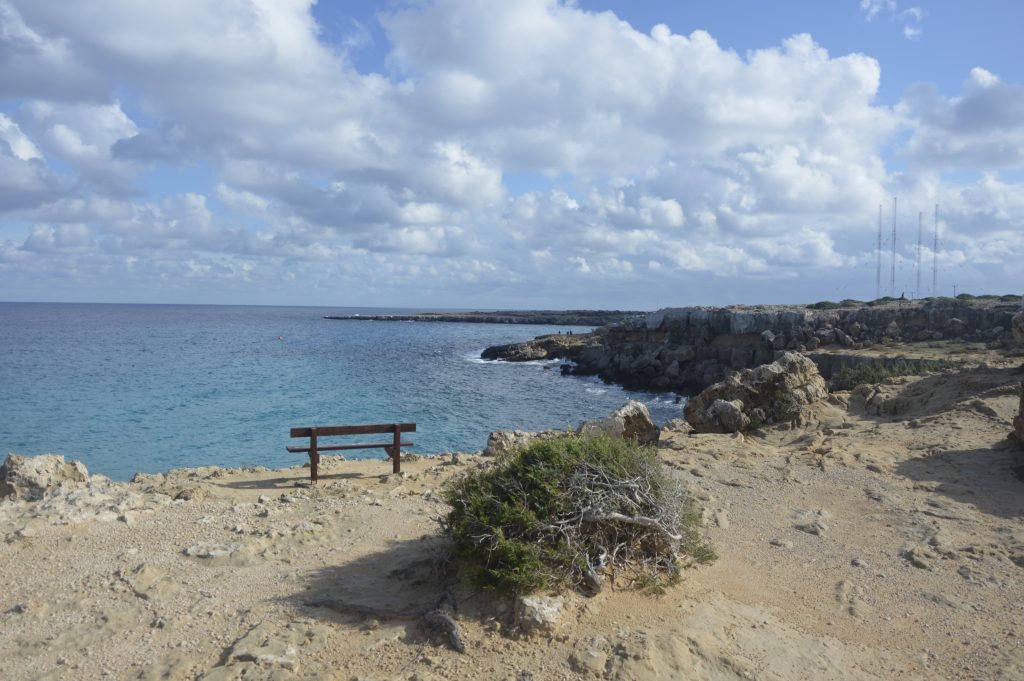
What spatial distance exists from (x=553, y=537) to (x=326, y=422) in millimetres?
21831

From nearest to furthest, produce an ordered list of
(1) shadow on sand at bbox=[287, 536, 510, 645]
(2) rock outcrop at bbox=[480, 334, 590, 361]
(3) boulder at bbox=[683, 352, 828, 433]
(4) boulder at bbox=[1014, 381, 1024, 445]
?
(1) shadow on sand at bbox=[287, 536, 510, 645]
(4) boulder at bbox=[1014, 381, 1024, 445]
(3) boulder at bbox=[683, 352, 828, 433]
(2) rock outcrop at bbox=[480, 334, 590, 361]

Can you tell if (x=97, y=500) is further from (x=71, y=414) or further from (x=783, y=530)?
(x=71, y=414)

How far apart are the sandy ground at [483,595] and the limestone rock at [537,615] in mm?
96

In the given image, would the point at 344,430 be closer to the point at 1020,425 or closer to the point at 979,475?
the point at 979,475

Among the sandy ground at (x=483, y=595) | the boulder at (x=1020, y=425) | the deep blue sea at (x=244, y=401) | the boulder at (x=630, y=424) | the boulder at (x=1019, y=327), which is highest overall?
the boulder at (x=1019, y=327)

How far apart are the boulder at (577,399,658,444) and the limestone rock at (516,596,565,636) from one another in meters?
7.00

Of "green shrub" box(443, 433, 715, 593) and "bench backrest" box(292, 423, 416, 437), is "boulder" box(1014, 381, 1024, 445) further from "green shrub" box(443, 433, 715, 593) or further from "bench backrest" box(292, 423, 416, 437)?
"bench backrest" box(292, 423, 416, 437)

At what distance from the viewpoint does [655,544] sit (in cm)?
648

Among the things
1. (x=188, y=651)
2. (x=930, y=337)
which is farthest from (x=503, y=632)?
(x=930, y=337)

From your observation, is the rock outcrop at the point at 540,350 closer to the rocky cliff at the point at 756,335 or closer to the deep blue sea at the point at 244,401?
the deep blue sea at the point at 244,401

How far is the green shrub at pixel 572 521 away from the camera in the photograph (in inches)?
229

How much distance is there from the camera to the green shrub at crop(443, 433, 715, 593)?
19.1ft

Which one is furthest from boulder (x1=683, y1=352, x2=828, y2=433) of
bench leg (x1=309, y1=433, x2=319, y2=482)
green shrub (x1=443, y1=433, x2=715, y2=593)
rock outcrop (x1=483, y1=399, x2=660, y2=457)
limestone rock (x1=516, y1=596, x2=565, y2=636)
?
limestone rock (x1=516, y1=596, x2=565, y2=636)

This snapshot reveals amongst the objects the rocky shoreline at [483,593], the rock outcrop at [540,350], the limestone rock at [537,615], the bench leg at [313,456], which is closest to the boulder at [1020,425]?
the rocky shoreline at [483,593]
